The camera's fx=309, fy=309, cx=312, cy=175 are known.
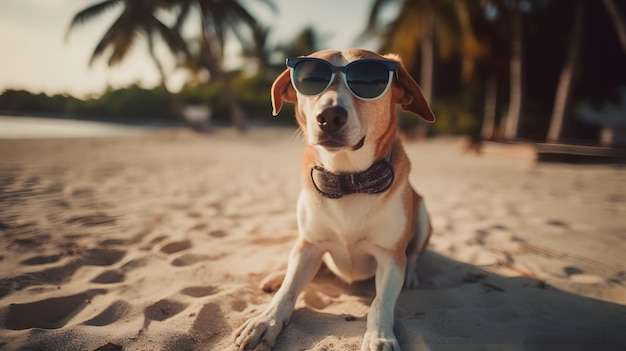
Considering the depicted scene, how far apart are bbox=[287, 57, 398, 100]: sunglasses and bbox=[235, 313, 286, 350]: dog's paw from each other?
1.20 m

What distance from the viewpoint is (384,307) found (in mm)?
1518

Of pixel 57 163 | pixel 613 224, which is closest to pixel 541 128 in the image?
pixel 613 224

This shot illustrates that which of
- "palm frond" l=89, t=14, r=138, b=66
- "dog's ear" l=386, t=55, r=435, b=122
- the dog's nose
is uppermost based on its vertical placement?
"palm frond" l=89, t=14, r=138, b=66

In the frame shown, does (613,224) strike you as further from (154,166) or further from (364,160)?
(154,166)

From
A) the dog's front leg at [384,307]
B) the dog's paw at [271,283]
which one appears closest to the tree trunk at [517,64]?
the dog's front leg at [384,307]

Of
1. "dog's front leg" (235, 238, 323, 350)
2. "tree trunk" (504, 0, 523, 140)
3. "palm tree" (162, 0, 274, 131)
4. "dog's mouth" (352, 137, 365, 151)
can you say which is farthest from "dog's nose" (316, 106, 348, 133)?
"palm tree" (162, 0, 274, 131)

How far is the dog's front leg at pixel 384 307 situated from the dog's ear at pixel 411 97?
0.91 metres

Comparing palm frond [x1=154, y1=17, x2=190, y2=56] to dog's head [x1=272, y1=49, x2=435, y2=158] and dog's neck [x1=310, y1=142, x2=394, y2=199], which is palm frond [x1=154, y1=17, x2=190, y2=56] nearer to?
dog's head [x1=272, y1=49, x2=435, y2=158]

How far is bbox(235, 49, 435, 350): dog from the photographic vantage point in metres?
1.57

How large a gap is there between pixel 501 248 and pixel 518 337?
133cm

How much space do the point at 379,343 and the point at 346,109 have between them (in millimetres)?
1090

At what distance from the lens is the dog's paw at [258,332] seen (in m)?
1.38

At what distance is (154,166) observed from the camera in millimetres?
6324

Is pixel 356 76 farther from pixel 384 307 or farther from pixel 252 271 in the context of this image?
pixel 252 271
